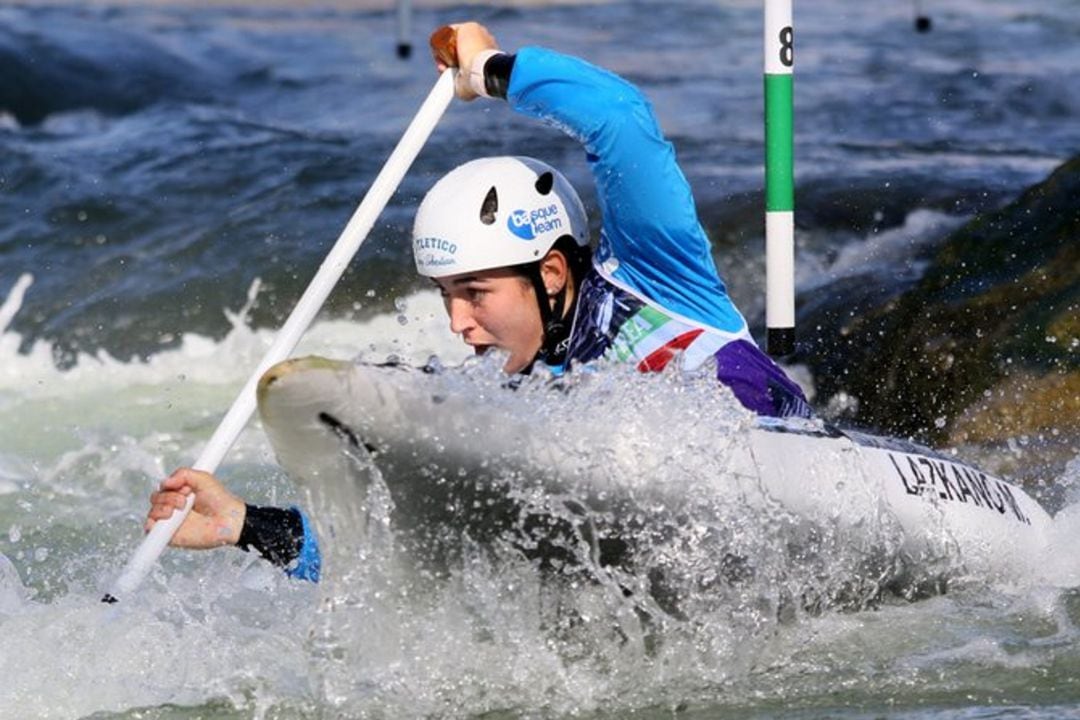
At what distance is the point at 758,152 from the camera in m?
12.2

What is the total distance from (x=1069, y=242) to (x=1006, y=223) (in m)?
0.43

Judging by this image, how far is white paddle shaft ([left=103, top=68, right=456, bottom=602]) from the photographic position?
4914mm

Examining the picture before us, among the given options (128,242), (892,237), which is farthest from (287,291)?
(892,237)

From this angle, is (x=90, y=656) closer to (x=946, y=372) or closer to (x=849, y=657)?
(x=849, y=657)

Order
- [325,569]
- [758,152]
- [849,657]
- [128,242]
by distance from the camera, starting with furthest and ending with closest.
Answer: [758,152] → [128,242] → [849,657] → [325,569]

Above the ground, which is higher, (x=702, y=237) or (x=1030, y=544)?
(x=702, y=237)

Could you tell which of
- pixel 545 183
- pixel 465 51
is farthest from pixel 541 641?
pixel 465 51

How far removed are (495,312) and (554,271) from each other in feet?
0.63

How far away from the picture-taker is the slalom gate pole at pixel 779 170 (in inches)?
253

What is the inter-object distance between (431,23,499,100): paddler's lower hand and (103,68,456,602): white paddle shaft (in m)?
0.03

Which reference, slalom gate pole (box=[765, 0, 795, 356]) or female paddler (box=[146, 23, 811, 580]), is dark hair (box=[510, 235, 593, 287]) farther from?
slalom gate pole (box=[765, 0, 795, 356])

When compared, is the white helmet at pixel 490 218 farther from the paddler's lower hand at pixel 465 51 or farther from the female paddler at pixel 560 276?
the paddler's lower hand at pixel 465 51

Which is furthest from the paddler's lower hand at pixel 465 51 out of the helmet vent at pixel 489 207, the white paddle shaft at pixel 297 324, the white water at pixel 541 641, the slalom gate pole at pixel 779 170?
the slalom gate pole at pixel 779 170

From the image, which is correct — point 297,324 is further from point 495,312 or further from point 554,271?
point 554,271
